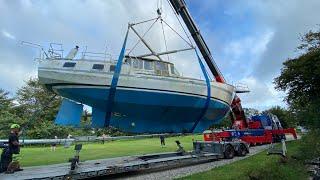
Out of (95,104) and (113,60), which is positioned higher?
(113,60)

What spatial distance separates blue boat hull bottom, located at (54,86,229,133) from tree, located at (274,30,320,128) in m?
17.1

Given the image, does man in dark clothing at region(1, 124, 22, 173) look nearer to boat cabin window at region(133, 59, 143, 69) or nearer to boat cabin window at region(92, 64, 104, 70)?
boat cabin window at region(92, 64, 104, 70)

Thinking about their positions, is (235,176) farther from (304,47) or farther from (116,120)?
(304,47)

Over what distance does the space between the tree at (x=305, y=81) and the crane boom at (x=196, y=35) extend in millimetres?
12579

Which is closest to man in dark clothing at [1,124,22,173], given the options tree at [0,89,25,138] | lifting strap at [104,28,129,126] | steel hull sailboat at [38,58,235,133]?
steel hull sailboat at [38,58,235,133]

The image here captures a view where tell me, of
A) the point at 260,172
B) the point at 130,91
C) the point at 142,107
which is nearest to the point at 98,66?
the point at 130,91

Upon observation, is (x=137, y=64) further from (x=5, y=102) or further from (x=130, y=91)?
(x=5, y=102)

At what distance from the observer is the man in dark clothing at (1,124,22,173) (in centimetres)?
1159

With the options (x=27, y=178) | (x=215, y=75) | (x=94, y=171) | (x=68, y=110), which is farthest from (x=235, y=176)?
(x=215, y=75)

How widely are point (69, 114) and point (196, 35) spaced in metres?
7.62

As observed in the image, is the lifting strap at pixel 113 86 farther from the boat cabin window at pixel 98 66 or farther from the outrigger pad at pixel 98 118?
the boat cabin window at pixel 98 66

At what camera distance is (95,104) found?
45.8ft

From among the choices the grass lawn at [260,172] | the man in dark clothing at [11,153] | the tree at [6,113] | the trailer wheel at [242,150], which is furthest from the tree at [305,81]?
the tree at [6,113]

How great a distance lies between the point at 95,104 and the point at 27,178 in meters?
3.98
